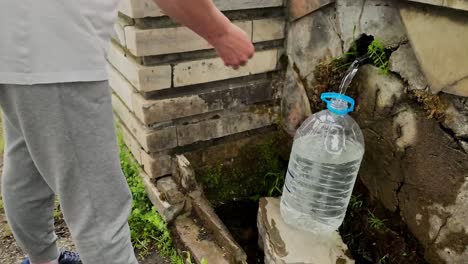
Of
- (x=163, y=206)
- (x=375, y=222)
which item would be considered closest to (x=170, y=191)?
(x=163, y=206)

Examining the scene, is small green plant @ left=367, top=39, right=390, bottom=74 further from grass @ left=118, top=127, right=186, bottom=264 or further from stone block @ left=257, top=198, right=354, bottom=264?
grass @ left=118, top=127, right=186, bottom=264

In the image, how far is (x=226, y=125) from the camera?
2.56 metres

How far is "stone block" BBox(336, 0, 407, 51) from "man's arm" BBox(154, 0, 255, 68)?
2.28ft

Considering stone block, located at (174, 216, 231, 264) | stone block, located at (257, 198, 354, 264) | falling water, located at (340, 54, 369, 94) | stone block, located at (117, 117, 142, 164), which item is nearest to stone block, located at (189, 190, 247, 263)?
stone block, located at (174, 216, 231, 264)

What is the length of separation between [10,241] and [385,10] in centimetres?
241

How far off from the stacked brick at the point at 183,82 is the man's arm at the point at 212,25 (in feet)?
2.02

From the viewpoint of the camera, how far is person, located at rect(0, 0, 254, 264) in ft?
3.97

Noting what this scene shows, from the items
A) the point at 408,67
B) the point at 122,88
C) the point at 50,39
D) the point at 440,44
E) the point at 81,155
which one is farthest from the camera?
the point at 122,88

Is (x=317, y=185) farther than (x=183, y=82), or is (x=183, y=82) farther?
(x=317, y=185)

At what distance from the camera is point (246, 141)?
8.84ft

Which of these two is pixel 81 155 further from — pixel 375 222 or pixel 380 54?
pixel 375 222

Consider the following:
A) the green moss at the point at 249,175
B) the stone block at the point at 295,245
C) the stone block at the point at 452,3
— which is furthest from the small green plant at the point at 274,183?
the stone block at the point at 452,3

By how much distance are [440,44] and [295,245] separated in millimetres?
1141

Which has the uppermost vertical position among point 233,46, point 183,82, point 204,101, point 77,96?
point 233,46
